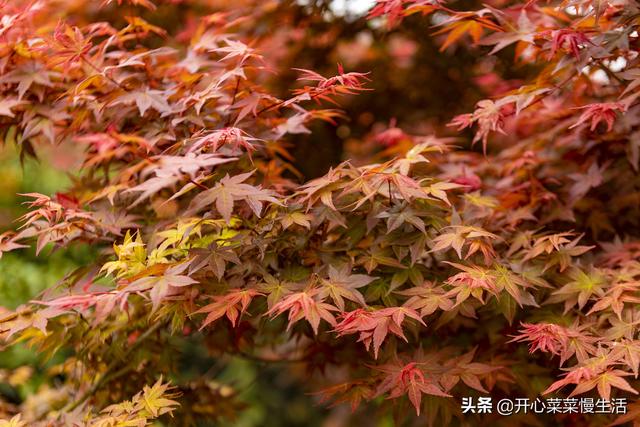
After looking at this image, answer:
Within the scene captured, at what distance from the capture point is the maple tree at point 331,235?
202cm

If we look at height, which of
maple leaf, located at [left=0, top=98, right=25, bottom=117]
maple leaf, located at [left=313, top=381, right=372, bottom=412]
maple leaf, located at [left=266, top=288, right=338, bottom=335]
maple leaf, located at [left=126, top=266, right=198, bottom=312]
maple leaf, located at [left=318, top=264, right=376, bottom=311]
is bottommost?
maple leaf, located at [left=313, top=381, right=372, bottom=412]

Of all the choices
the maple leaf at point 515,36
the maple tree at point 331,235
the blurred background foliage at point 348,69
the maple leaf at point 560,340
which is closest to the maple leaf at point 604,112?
the maple tree at point 331,235

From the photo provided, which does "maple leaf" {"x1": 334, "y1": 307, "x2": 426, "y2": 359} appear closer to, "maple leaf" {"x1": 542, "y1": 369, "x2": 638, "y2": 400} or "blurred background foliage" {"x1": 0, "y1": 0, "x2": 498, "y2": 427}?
"maple leaf" {"x1": 542, "y1": 369, "x2": 638, "y2": 400}

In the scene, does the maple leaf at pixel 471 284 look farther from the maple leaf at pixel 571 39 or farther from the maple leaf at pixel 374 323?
the maple leaf at pixel 571 39

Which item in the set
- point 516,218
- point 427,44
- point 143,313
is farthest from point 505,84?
point 143,313

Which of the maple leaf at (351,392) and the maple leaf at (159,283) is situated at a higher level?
the maple leaf at (159,283)

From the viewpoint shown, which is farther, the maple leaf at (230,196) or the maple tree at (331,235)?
the maple tree at (331,235)

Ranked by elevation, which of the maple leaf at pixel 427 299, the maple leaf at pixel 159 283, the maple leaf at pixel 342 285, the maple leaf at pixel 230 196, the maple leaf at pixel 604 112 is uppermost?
the maple leaf at pixel 230 196

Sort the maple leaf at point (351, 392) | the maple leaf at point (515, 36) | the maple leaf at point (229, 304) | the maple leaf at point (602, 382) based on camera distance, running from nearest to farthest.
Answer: the maple leaf at point (602, 382) → the maple leaf at point (229, 304) → the maple leaf at point (351, 392) → the maple leaf at point (515, 36)

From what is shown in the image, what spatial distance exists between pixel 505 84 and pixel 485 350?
170cm

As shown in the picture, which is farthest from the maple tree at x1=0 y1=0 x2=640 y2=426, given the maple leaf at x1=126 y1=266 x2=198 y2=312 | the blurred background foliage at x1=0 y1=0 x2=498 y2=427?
the blurred background foliage at x1=0 y1=0 x2=498 y2=427

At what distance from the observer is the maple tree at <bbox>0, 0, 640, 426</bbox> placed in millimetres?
2016

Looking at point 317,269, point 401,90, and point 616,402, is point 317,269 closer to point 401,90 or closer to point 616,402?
point 616,402

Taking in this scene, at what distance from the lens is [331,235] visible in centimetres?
242
